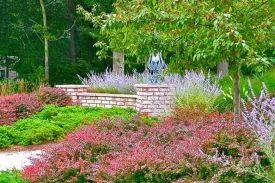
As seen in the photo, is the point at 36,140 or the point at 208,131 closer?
the point at 208,131

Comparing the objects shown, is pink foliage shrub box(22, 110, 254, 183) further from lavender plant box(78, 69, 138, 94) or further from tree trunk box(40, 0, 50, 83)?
tree trunk box(40, 0, 50, 83)

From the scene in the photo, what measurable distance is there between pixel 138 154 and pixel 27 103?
6562mm

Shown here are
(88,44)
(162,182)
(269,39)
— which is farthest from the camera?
(88,44)

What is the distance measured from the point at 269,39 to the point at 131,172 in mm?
2249

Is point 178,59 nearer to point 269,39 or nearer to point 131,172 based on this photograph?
point 269,39

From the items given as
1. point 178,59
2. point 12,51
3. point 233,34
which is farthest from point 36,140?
point 12,51

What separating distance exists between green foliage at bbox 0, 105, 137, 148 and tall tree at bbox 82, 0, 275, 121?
211 centimetres

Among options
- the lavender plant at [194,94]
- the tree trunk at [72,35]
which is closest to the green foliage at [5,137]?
the lavender plant at [194,94]

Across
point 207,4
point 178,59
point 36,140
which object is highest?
point 207,4

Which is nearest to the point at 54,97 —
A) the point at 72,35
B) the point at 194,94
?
the point at 194,94

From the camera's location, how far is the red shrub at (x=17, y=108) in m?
9.89

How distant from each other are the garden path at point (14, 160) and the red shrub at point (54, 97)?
4.09 metres

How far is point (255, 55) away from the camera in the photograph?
16.8ft

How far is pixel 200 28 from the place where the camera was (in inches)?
203
